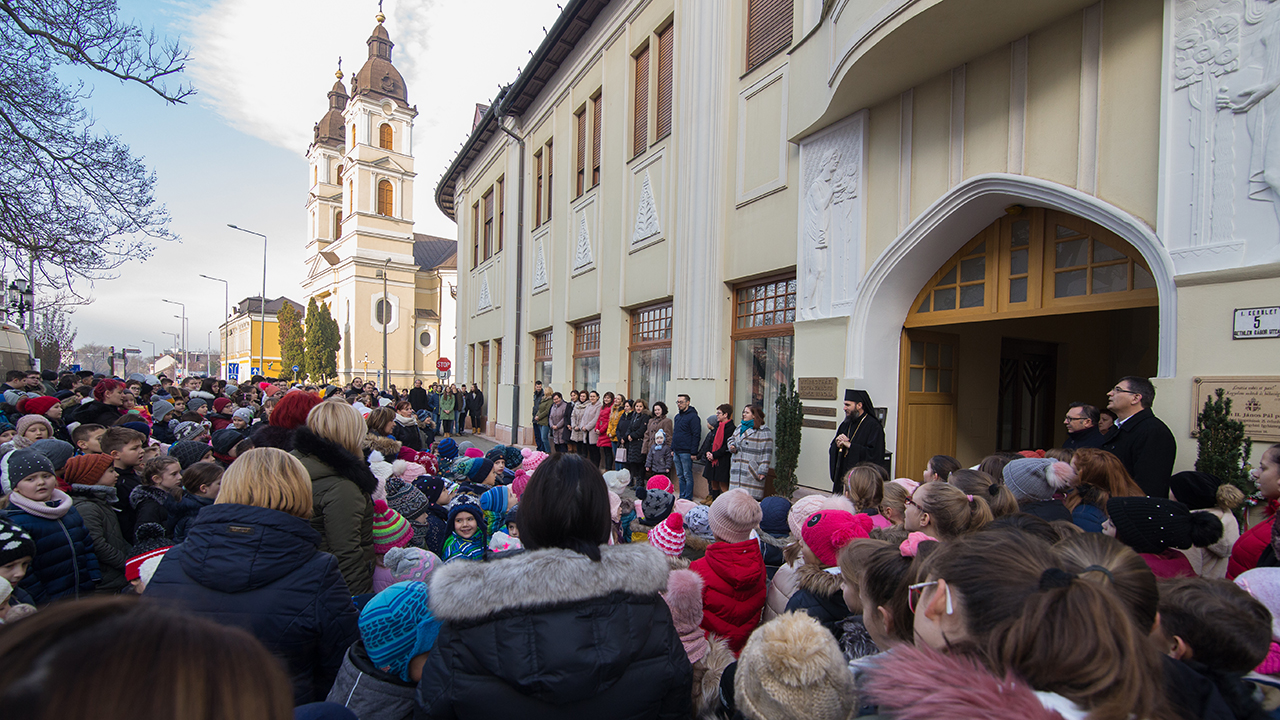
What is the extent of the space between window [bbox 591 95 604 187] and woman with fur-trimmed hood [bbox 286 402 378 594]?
41.8 feet

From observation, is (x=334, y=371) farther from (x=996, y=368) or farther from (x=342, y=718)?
(x=342, y=718)

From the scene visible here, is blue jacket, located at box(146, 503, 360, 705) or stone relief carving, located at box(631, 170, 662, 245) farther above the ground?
stone relief carving, located at box(631, 170, 662, 245)

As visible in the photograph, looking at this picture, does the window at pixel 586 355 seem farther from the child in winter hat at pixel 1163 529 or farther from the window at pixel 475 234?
the child in winter hat at pixel 1163 529

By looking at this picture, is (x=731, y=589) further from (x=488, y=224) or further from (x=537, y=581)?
(x=488, y=224)

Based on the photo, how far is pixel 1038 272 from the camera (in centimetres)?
638

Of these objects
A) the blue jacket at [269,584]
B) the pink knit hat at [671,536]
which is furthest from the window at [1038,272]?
the blue jacket at [269,584]

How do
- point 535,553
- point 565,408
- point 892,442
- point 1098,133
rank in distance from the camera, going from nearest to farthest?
point 535,553
point 1098,133
point 892,442
point 565,408

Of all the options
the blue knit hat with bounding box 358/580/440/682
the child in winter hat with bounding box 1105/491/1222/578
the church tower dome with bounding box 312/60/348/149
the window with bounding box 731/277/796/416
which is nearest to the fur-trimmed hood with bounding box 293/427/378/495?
the blue knit hat with bounding box 358/580/440/682

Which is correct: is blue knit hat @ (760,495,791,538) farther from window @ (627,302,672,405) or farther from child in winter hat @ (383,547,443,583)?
window @ (627,302,672,405)

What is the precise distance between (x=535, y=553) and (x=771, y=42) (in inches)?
386

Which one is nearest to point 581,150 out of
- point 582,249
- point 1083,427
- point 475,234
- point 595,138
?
point 595,138

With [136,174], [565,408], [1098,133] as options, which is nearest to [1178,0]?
[1098,133]

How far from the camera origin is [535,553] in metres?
1.87

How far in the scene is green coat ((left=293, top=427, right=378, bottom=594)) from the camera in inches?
119
